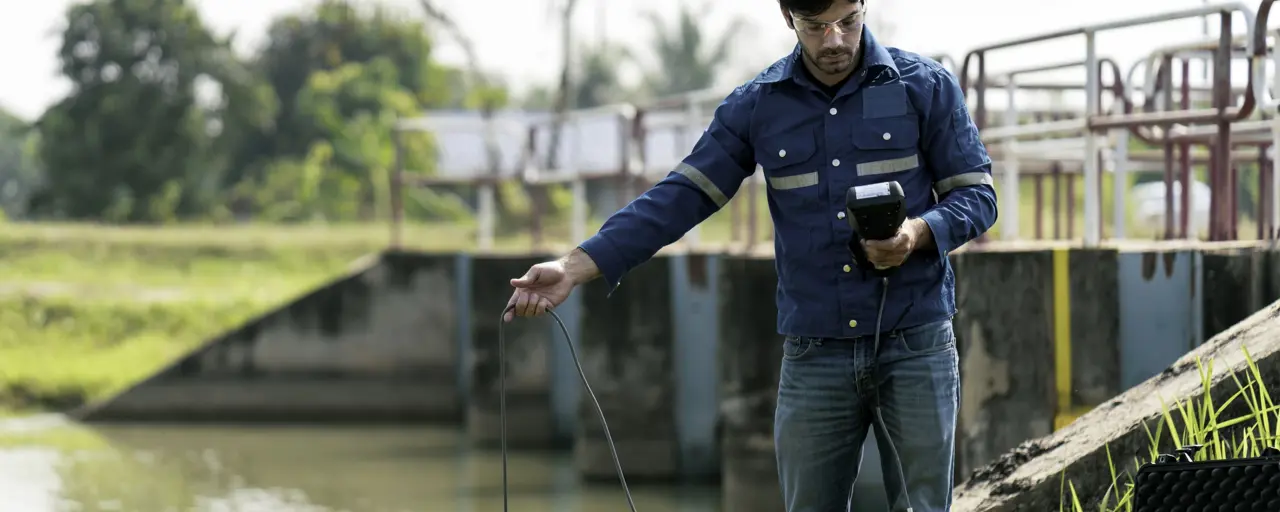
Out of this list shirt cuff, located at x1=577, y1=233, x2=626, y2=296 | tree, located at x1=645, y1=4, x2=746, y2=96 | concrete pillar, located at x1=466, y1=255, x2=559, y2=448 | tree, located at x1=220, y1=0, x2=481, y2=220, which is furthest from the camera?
tree, located at x1=645, y1=4, x2=746, y2=96

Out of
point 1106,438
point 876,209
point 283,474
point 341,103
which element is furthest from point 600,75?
point 876,209

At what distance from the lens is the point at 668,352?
1305 cm

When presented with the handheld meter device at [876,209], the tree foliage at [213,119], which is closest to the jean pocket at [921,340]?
the handheld meter device at [876,209]

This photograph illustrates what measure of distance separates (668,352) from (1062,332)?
5.58m

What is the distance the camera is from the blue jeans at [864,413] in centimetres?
389

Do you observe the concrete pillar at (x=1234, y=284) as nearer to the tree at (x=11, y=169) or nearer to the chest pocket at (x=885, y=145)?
the chest pocket at (x=885, y=145)

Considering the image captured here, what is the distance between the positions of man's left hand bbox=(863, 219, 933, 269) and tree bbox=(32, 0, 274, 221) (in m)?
38.8

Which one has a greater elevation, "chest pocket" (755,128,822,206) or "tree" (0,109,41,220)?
"tree" (0,109,41,220)

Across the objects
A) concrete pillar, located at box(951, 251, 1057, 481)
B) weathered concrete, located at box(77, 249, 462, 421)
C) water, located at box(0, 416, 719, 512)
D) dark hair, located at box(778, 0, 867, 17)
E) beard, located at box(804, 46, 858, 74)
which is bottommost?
water, located at box(0, 416, 719, 512)

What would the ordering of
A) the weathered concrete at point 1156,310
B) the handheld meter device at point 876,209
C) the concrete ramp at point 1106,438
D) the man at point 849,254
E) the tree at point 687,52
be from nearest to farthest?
1. the handheld meter device at point 876,209
2. the man at point 849,254
3. the concrete ramp at point 1106,438
4. the weathered concrete at point 1156,310
5. the tree at point 687,52

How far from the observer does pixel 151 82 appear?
43094 millimetres

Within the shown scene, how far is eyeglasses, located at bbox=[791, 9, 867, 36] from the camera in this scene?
3812 millimetres

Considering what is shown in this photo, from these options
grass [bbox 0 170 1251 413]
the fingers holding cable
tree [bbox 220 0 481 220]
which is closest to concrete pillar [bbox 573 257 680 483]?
grass [bbox 0 170 1251 413]

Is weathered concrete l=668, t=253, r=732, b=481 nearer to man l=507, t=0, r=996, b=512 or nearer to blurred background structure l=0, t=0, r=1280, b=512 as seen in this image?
blurred background structure l=0, t=0, r=1280, b=512
